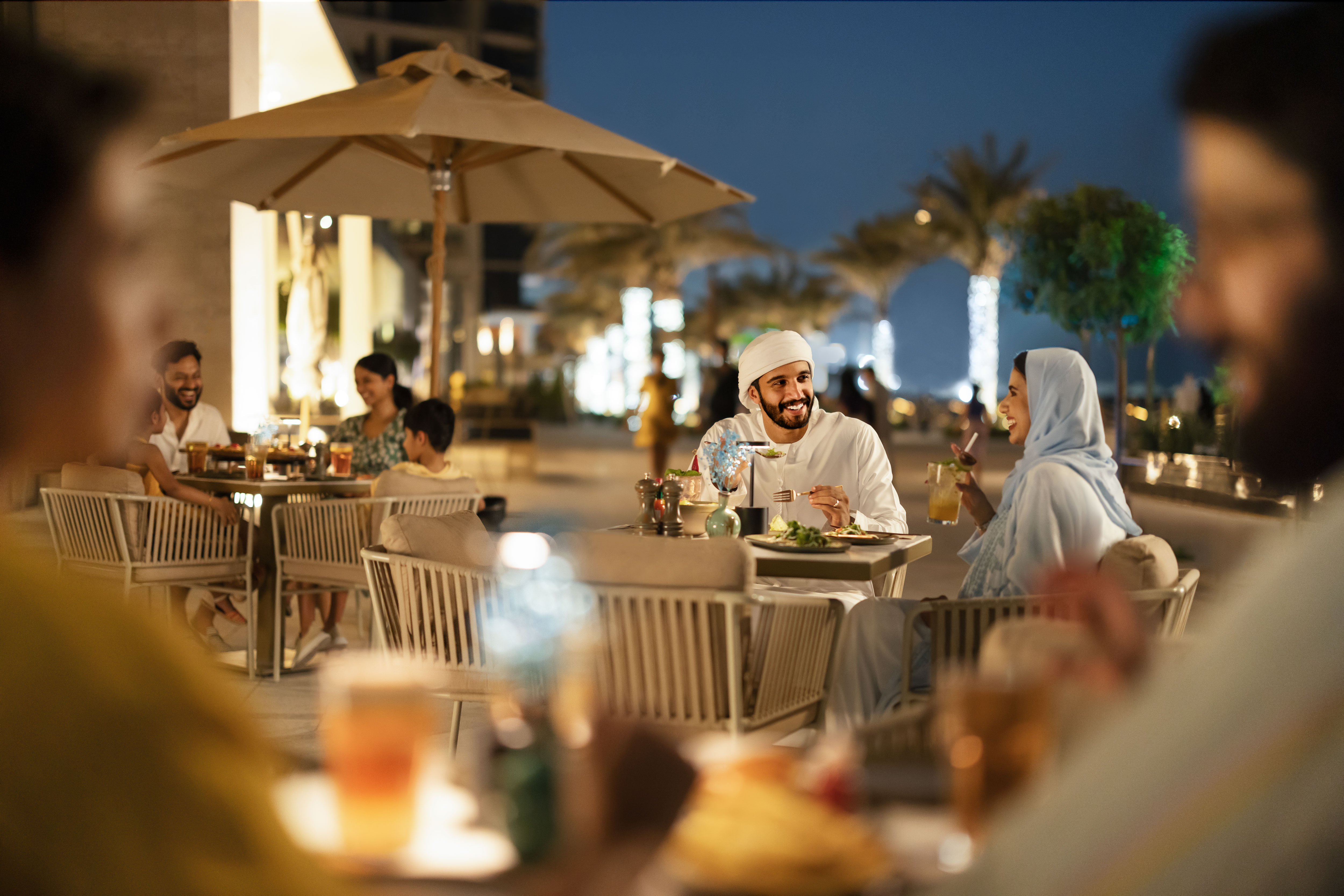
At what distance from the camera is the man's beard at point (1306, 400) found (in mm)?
854

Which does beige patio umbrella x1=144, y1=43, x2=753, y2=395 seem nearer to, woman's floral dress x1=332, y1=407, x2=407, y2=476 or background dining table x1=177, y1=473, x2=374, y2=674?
woman's floral dress x1=332, y1=407, x2=407, y2=476

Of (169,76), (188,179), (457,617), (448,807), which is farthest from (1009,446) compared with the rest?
(448,807)

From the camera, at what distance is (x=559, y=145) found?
5121 millimetres

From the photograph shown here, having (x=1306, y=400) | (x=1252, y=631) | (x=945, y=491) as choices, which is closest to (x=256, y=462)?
(x=945, y=491)

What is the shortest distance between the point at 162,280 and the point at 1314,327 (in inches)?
34.5

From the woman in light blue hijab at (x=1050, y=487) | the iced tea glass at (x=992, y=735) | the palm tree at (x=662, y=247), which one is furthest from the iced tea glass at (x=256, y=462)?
the palm tree at (x=662, y=247)

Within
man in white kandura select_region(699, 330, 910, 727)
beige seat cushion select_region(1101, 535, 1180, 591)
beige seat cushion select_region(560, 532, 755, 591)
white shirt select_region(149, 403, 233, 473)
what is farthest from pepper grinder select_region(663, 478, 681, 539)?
white shirt select_region(149, 403, 233, 473)

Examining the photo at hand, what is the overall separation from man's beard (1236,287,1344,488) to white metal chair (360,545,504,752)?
250cm

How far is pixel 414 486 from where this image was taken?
5.21 metres

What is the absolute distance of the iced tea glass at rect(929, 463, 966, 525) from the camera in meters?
4.15

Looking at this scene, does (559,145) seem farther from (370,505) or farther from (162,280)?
(162,280)

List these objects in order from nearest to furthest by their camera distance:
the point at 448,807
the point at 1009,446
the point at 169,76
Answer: the point at 448,807 < the point at 169,76 < the point at 1009,446

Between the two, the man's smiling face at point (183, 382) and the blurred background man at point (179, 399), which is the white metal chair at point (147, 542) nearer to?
the blurred background man at point (179, 399)

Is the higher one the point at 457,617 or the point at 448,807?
the point at 448,807
